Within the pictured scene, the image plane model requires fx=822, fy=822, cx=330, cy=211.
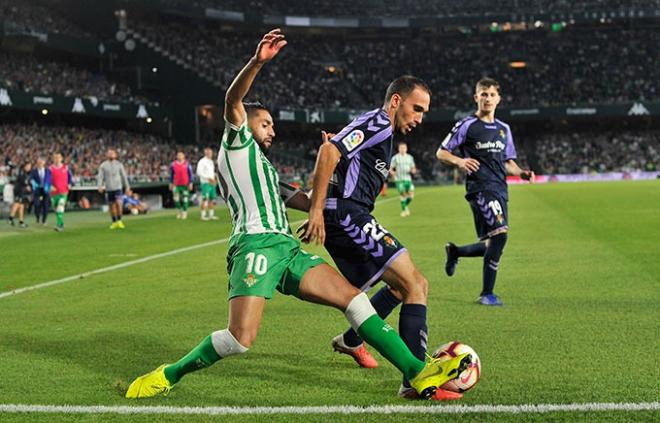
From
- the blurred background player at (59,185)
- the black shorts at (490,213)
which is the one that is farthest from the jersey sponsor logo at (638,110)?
the black shorts at (490,213)

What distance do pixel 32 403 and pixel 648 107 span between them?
230ft

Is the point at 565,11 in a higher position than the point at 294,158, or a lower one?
higher

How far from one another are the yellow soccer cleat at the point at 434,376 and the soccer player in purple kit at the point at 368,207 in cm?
22

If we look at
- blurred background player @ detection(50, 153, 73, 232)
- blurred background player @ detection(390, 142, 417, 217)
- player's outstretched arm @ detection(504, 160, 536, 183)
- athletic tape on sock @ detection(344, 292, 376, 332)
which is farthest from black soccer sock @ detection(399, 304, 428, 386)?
blurred background player @ detection(390, 142, 417, 217)

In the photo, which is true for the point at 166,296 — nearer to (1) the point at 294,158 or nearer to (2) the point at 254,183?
(2) the point at 254,183

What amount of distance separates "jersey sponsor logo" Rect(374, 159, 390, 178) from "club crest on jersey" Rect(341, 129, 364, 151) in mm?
335

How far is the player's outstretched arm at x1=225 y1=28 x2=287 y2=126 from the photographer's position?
16.0 ft

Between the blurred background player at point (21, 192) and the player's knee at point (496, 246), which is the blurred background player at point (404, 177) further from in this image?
the player's knee at point (496, 246)

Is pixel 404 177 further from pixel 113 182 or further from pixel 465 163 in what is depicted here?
pixel 465 163

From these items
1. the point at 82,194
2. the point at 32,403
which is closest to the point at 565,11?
the point at 82,194

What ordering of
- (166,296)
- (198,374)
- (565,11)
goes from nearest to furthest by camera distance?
(198,374)
(166,296)
(565,11)

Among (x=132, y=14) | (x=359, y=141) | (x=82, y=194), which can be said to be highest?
(x=132, y=14)

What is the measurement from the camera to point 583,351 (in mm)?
6379

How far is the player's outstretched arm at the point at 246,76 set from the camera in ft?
16.0
